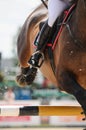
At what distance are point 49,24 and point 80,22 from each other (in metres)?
0.82

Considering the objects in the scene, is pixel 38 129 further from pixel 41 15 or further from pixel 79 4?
pixel 79 4

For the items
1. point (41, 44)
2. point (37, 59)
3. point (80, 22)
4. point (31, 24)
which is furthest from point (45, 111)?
point (31, 24)

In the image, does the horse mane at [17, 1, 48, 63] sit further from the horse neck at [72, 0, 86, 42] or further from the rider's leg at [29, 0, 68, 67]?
the horse neck at [72, 0, 86, 42]

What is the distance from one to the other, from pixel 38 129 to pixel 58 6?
812 cm

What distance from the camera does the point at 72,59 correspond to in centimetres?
514

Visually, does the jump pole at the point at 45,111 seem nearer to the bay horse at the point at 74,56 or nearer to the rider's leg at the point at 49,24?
the bay horse at the point at 74,56

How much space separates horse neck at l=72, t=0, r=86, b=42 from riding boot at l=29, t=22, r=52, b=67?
739 mm

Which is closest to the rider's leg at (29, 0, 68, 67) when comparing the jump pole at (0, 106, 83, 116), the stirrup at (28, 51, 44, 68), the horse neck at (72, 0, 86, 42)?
the stirrup at (28, 51, 44, 68)

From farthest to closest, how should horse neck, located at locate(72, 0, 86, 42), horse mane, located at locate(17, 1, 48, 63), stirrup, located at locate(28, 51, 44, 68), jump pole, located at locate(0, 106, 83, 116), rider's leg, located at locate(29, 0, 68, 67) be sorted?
horse mane, located at locate(17, 1, 48, 63)
stirrup, located at locate(28, 51, 44, 68)
jump pole, located at locate(0, 106, 83, 116)
rider's leg, located at locate(29, 0, 68, 67)
horse neck, located at locate(72, 0, 86, 42)

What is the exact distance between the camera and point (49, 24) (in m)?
5.75

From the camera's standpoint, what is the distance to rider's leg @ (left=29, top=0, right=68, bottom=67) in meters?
5.61

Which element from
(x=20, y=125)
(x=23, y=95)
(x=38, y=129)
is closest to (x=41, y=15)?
(x=38, y=129)

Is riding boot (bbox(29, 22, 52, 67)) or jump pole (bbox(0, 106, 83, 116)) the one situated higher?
riding boot (bbox(29, 22, 52, 67))

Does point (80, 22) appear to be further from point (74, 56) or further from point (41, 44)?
point (41, 44)
